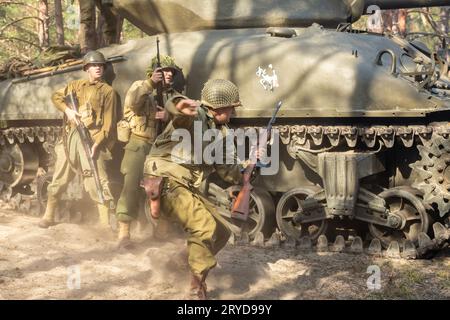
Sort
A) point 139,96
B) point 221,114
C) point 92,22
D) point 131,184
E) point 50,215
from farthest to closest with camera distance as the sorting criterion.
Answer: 1. point 92,22
2. point 50,215
3. point 131,184
4. point 139,96
5. point 221,114

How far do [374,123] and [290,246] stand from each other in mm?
1747

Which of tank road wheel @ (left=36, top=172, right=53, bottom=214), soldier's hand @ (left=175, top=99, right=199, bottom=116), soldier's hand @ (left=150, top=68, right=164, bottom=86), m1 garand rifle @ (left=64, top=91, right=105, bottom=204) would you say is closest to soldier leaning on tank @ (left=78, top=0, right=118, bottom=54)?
m1 garand rifle @ (left=64, top=91, right=105, bottom=204)

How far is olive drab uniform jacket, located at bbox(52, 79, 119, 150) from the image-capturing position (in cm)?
927

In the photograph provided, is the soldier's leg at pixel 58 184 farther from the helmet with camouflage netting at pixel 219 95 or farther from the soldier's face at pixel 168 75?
the helmet with camouflage netting at pixel 219 95

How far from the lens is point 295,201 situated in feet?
28.9

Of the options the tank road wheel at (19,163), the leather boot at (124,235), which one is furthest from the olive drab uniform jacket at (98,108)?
the tank road wheel at (19,163)

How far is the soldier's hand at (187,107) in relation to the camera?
18.2 feet

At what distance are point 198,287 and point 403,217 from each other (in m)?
3.20

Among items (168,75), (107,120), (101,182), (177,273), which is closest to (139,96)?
(168,75)

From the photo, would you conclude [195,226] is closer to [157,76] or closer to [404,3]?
[157,76]

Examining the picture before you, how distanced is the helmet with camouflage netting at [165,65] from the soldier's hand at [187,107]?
129 inches

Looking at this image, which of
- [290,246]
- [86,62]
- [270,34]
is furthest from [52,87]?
[290,246]

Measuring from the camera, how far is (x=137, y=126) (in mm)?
8953

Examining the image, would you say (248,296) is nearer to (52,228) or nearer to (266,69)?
(266,69)
